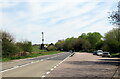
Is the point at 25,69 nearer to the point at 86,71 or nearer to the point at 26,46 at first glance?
the point at 86,71

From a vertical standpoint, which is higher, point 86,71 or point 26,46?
point 26,46

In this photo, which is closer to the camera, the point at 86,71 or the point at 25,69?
the point at 86,71

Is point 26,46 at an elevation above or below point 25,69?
above

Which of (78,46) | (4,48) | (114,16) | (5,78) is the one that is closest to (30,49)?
(4,48)

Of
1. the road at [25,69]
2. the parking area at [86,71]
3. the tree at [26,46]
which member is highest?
the tree at [26,46]

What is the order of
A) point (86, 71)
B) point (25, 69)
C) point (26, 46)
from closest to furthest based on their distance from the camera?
point (86, 71) → point (25, 69) → point (26, 46)

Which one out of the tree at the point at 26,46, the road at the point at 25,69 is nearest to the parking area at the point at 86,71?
the road at the point at 25,69

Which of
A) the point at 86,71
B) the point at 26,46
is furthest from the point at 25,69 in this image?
the point at 26,46

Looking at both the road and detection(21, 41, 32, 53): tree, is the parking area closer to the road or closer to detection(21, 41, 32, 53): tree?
the road

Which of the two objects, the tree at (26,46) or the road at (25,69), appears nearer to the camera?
the road at (25,69)

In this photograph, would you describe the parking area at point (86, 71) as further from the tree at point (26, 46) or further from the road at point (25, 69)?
the tree at point (26, 46)

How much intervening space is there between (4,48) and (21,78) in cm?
3071

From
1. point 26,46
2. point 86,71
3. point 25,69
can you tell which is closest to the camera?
point 86,71

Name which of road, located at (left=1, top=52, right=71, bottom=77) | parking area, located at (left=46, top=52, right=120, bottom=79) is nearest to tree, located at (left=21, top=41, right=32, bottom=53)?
road, located at (left=1, top=52, right=71, bottom=77)
